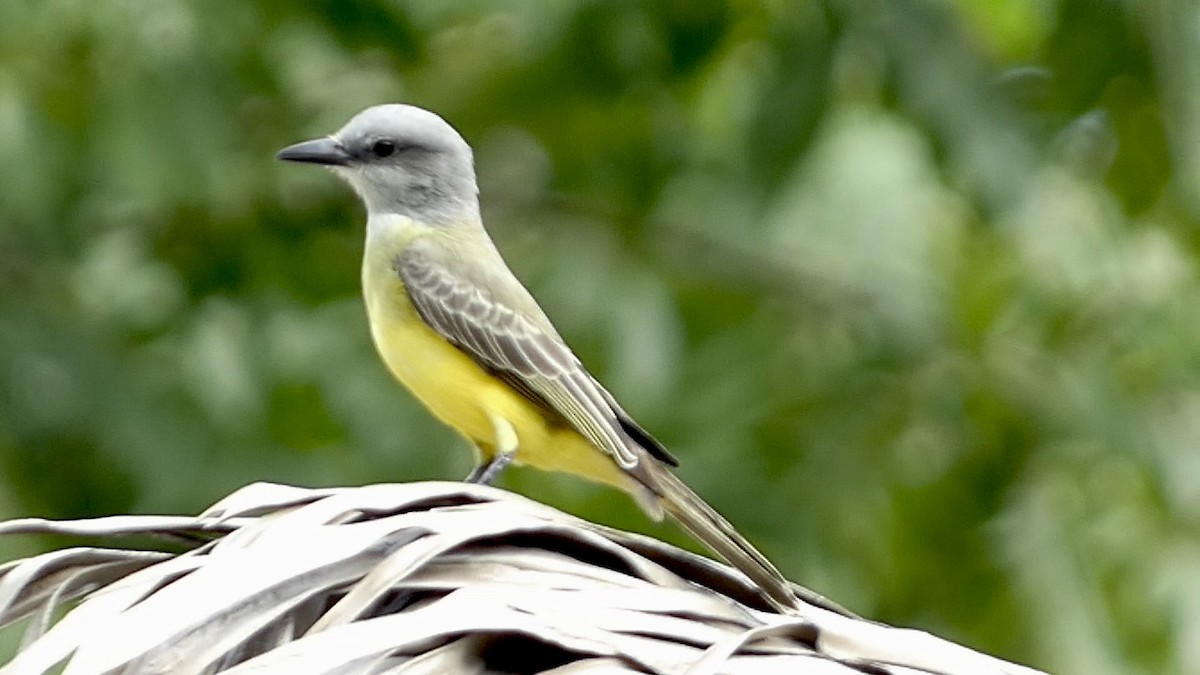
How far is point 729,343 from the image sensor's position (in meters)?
5.08

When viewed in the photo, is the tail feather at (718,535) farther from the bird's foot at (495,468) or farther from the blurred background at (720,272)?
the blurred background at (720,272)

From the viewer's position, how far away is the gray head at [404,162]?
4.07 meters

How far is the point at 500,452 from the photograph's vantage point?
3393mm

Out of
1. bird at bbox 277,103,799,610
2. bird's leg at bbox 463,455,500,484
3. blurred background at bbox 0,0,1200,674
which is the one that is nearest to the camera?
bird at bbox 277,103,799,610

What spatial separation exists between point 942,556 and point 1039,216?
952 millimetres

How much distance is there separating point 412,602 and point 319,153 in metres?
1.82

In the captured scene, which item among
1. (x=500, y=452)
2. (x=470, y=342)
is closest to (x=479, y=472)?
(x=500, y=452)

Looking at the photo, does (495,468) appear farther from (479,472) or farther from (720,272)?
(720,272)

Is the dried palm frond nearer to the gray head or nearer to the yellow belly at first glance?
the yellow belly

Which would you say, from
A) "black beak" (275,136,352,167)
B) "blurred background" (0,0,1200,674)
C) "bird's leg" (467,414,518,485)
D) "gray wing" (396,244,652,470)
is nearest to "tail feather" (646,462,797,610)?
"gray wing" (396,244,652,470)

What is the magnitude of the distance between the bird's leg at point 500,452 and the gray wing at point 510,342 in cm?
8

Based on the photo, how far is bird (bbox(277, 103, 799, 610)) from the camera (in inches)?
130

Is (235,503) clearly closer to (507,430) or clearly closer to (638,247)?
(507,430)

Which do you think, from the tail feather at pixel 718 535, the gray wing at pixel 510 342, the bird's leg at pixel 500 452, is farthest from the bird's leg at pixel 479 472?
the tail feather at pixel 718 535
